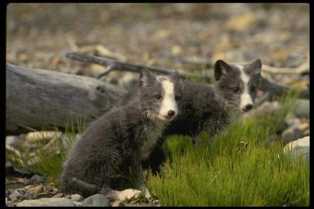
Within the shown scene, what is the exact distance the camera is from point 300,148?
26.5ft

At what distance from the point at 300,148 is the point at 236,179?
5.08 ft

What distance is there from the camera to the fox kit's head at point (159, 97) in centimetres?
773

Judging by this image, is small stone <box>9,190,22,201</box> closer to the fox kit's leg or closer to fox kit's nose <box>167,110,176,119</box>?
the fox kit's leg

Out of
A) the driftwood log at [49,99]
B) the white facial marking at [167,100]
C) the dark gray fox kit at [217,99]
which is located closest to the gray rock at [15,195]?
the driftwood log at [49,99]

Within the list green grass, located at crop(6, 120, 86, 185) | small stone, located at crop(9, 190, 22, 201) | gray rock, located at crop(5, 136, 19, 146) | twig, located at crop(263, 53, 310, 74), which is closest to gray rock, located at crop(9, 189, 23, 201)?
small stone, located at crop(9, 190, 22, 201)

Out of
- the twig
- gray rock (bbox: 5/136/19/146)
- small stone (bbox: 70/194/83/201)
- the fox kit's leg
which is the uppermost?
the twig

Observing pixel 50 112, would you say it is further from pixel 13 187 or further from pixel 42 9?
pixel 42 9

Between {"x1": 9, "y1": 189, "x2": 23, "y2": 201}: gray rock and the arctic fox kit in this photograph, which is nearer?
the arctic fox kit

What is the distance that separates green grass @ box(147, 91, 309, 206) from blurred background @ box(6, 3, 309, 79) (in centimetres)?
550

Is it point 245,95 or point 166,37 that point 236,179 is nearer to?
point 245,95

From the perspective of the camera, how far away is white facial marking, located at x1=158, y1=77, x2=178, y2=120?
25.3 ft

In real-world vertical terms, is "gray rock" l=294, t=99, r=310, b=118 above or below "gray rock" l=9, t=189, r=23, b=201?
above

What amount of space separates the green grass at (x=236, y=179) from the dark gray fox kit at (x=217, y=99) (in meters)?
0.93

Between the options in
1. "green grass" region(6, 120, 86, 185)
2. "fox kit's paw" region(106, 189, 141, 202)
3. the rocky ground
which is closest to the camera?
"fox kit's paw" region(106, 189, 141, 202)
